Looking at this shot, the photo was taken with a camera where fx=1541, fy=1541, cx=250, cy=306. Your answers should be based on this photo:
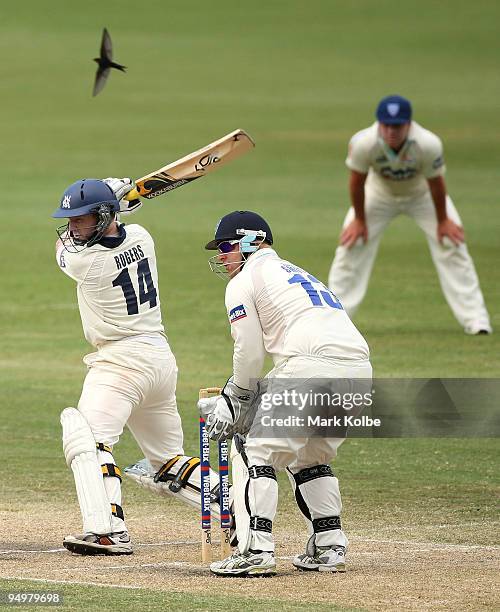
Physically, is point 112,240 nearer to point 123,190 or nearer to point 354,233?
point 123,190

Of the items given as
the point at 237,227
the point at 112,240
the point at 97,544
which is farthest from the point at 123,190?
the point at 97,544

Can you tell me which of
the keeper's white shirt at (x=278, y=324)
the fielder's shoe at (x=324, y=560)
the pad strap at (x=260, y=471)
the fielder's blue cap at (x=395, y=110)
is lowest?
the fielder's shoe at (x=324, y=560)

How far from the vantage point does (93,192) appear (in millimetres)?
7742

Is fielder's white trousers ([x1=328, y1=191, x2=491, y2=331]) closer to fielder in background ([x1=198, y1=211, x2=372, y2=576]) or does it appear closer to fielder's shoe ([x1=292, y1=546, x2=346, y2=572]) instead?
fielder in background ([x1=198, y1=211, x2=372, y2=576])

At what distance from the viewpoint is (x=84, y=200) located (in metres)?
7.72

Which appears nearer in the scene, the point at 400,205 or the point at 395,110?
the point at 395,110

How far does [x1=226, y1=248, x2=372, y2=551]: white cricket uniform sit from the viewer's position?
22.0ft

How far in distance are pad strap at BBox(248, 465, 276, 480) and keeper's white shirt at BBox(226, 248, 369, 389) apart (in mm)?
366

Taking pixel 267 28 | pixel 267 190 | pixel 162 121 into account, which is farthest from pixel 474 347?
pixel 267 28

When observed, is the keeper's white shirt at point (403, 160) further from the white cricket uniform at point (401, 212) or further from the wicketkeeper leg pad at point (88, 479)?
the wicketkeeper leg pad at point (88, 479)

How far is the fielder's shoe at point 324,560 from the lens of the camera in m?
6.80

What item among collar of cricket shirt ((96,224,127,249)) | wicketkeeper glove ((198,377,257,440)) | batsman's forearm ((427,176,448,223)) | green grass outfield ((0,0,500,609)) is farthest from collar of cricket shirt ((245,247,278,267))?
batsman's forearm ((427,176,448,223))

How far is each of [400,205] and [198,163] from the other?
6.08 metres

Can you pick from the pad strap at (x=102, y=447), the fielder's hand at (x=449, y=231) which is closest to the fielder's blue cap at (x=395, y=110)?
the fielder's hand at (x=449, y=231)
